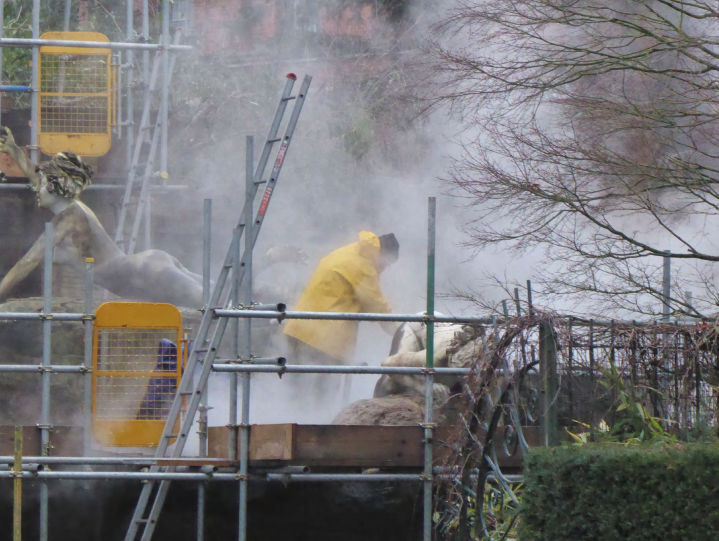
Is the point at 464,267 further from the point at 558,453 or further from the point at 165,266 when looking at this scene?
the point at 558,453

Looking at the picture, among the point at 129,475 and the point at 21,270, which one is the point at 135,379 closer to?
the point at 129,475

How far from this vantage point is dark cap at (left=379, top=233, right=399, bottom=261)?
9.77 meters

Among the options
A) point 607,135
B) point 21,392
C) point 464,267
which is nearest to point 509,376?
point 607,135

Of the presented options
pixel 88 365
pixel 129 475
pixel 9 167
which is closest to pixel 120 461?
pixel 129 475

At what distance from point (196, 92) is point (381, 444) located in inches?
361

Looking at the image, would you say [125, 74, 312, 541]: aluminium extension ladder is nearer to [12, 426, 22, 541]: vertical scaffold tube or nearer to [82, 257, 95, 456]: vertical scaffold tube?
[82, 257, 95, 456]: vertical scaffold tube

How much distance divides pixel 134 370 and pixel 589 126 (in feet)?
9.31

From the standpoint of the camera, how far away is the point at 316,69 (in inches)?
609

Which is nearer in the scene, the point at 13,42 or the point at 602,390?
the point at 602,390

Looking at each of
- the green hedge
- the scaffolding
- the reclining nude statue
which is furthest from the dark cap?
the green hedge

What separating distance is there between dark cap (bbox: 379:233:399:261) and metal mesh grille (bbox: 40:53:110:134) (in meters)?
2.75

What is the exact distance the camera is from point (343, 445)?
6.15 m

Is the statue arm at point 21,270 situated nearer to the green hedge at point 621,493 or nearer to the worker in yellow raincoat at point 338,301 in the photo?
the worker in yellow raincoat at point 338,301

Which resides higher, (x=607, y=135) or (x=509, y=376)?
(x=607, y=135)
